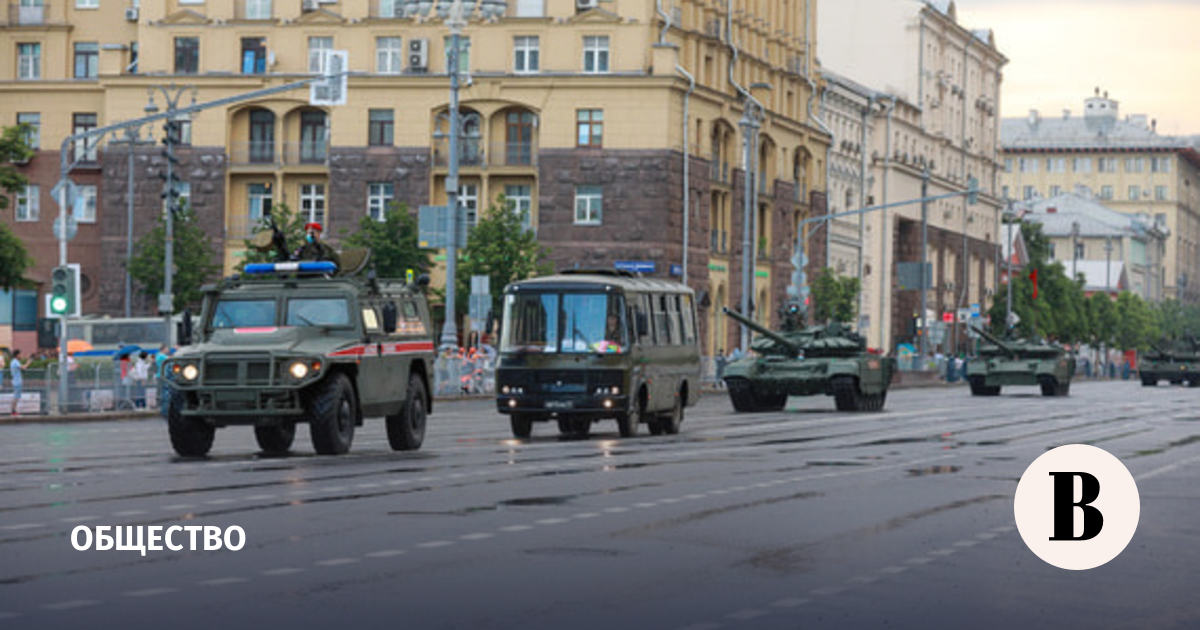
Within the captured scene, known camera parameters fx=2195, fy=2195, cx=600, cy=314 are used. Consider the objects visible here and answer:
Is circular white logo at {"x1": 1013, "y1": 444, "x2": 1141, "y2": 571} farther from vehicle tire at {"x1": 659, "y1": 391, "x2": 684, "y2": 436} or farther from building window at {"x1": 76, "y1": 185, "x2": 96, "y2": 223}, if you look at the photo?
building window at {"x1": 76, "y1": 185, "x2": 96, "y2": 223}

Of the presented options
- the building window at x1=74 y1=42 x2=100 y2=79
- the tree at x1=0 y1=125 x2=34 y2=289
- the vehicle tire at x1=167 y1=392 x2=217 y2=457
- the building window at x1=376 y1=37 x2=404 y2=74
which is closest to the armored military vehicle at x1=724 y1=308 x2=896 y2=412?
the tree at x1=0 y1=125 x2=34 y2=289

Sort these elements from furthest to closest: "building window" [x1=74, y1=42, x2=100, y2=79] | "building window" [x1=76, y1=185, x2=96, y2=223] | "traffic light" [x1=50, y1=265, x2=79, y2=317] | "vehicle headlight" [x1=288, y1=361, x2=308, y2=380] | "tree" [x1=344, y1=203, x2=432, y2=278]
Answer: "building window" [x1=74, y1=42, x2=100, y2=79]
"building window" [x1=76, y1=185, x2=96, y2=223]
"tree" [x1=344, y1=203, x2=432, y2=278]
"traffic light" [x1=50, y1=265, x2=79, y2=317]
"vehicle headlight" [x1=288, y1=361, x2=308, y2=380]

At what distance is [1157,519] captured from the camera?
1816cm

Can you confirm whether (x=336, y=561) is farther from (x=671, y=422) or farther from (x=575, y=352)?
(x=671, y=422)

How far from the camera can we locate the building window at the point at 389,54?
246 ft

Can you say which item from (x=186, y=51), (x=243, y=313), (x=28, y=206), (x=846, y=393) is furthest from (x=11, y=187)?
(x=28, y=206)

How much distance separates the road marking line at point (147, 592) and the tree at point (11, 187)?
3331 centimetres

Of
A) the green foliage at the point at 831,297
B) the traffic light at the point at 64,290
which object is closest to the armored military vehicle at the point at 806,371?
the traffic light at the point at 64,290

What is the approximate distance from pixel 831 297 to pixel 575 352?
181 ft

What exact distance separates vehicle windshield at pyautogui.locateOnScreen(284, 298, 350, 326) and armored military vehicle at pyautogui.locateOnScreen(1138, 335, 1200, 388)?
67988 mm

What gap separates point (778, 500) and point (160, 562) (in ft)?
23.6

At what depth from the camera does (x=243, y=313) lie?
83.0ft

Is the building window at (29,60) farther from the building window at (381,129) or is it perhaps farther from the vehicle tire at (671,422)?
the vehicle tire at (671,422)

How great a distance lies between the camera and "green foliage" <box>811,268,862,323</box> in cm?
8500
